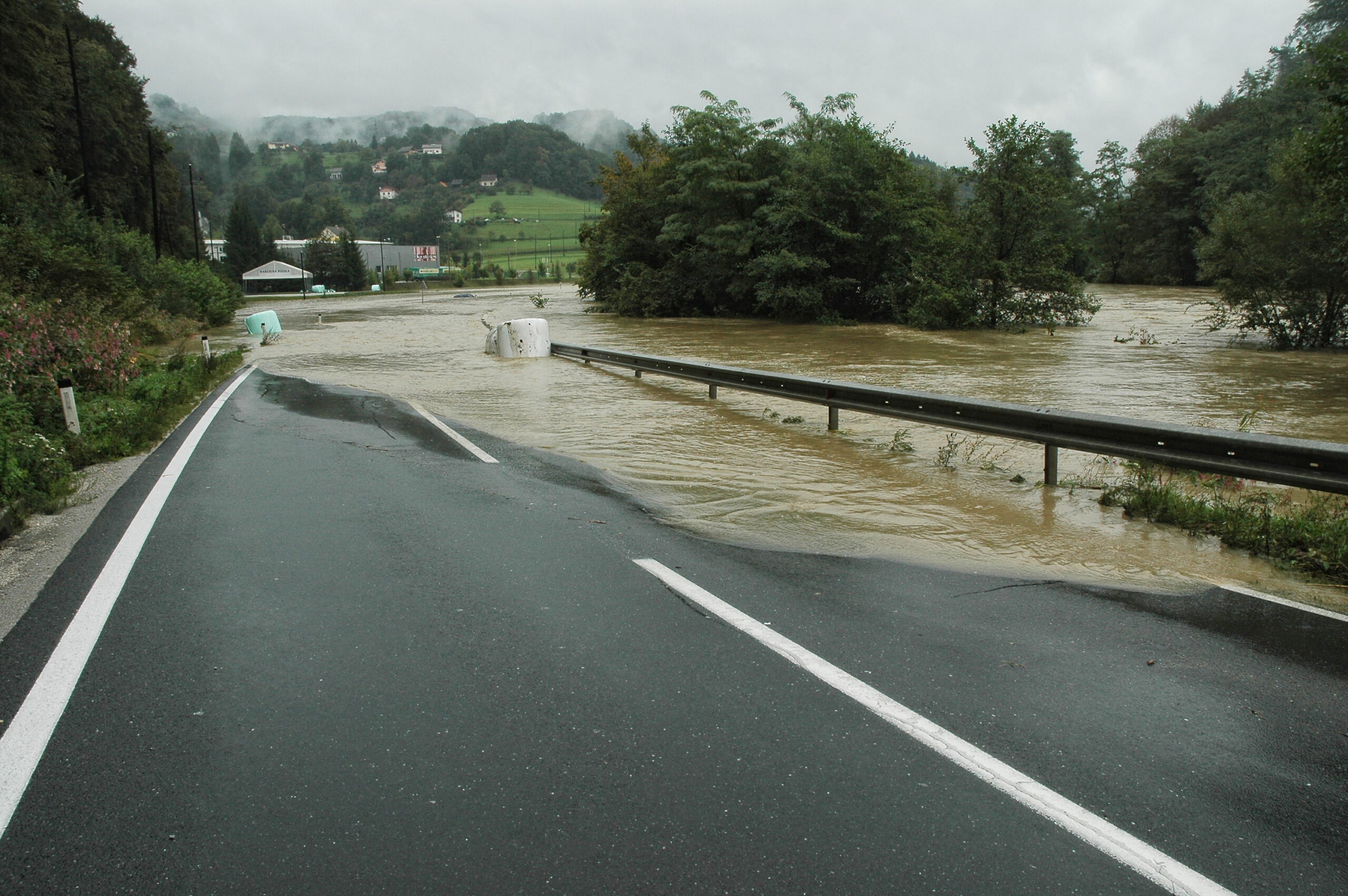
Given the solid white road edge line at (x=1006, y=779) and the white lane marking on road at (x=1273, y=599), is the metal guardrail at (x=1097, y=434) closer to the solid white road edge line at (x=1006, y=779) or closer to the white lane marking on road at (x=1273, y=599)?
the white lane marking on road at (x=1273, y=599)

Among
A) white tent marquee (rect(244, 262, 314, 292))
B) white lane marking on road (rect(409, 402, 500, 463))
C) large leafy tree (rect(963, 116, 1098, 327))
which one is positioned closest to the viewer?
white lane marking on road (rect(409, 402, 500, 463))

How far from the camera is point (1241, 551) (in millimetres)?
6652

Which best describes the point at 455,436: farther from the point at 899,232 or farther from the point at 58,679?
the point at 899,232

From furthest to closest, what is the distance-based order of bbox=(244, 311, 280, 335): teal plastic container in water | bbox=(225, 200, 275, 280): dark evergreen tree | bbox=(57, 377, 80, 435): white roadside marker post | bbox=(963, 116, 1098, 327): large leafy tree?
bbox=(225, 200, 275, 280): dark evergreen tree, bbox=(244, 311, 280, 335): teal plastic container in water, bbox=(963, 116, 1098, 327): large leafy tree, bbox=(57, 377, 80, 435): white roadside marker post

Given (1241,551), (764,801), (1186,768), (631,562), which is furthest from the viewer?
(1241,551)

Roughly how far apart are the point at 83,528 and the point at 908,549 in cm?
610

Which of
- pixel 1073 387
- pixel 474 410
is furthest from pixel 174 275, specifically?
pixel 1073 387

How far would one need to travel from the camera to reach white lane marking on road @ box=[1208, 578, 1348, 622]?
519 centimetres

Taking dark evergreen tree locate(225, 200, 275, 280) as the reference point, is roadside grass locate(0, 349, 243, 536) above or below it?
below

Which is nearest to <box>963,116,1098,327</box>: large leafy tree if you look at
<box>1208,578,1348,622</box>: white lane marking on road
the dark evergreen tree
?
<box>1208,578,1348,622</box>: white lane marking on road

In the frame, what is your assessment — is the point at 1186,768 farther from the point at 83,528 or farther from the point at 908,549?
the point at 83,528

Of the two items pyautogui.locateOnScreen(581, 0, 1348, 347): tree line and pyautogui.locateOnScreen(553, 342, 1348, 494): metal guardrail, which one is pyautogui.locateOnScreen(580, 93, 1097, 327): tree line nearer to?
pyautogui.locateOnScreen(581, 0, 1348, 347): tree line

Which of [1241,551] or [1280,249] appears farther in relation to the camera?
[1280,249]

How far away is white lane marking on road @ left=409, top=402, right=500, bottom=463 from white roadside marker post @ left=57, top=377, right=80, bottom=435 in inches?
159
